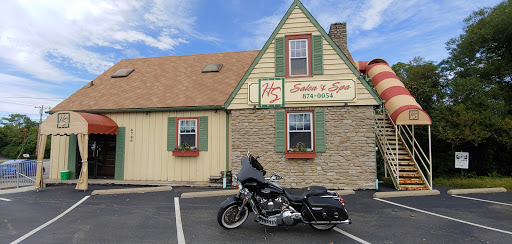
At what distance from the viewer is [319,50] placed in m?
9.41

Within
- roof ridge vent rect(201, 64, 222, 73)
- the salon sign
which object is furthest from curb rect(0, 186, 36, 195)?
the salon sign

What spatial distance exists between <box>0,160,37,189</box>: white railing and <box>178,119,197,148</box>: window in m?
5.89

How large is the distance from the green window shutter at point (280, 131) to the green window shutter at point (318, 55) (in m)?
1.96

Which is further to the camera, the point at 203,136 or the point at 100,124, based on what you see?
the point at 203,136

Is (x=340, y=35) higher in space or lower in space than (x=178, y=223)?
higher

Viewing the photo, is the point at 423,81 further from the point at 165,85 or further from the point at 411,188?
the point at 165,85

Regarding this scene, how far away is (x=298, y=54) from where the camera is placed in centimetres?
961

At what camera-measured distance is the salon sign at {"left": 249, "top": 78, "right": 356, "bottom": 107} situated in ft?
30.0

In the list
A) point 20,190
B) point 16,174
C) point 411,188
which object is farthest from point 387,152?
point 16,174

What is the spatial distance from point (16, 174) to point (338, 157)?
1215 centimetres

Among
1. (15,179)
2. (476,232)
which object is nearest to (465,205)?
(476,232)

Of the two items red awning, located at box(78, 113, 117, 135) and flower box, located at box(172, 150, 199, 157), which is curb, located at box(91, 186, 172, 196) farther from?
red awning, located at box(78, 113, 117, 135)

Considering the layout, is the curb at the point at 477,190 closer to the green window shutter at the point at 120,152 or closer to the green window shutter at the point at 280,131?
the green window shutter at the point at 280,131

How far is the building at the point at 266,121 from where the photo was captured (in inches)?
357
